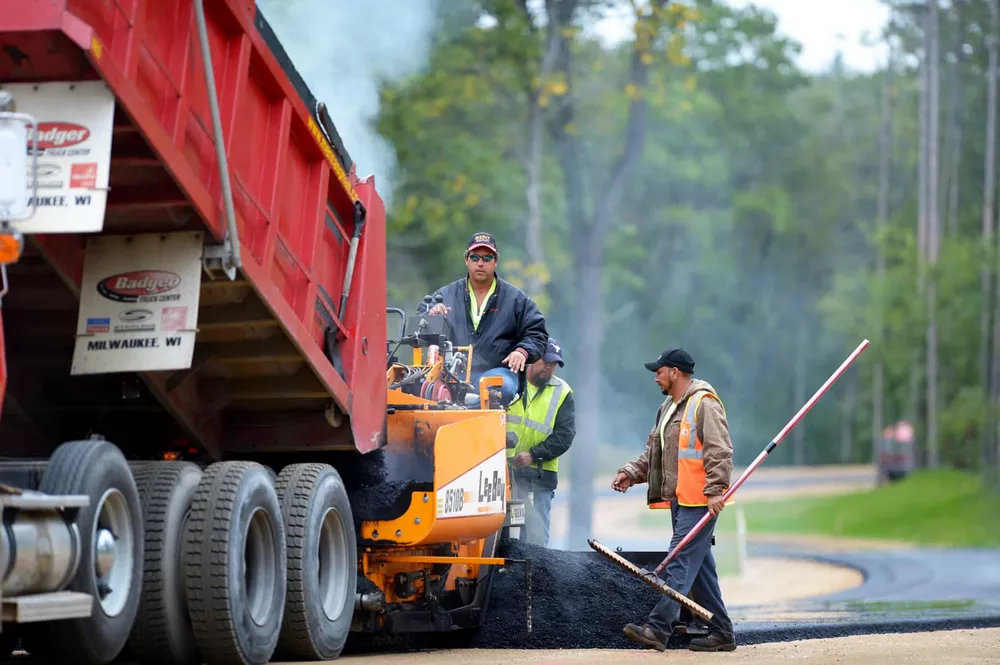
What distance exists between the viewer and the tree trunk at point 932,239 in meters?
39.0

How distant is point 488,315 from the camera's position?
10.9 m

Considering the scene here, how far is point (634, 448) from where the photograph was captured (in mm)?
49750

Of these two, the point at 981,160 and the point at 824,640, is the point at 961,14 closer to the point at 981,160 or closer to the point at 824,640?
the point at 981,160

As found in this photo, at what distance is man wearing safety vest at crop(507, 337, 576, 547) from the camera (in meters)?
11.7

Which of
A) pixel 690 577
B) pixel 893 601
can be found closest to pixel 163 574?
pixel 690 577

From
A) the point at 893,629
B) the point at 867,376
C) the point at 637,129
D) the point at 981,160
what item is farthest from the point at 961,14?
the point at 893,629

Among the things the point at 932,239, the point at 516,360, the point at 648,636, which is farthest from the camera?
the point at 932,239

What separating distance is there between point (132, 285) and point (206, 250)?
38 cm

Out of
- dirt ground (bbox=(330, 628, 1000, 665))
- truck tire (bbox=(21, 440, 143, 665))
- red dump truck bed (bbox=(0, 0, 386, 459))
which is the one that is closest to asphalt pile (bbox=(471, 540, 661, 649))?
dirt ground (bbox=(330, 628, 1000, 665))

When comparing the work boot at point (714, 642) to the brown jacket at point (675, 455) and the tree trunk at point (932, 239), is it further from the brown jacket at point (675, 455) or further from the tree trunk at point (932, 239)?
the tree trunk at point (932, 239)

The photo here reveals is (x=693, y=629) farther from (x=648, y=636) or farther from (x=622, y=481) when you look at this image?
(x=622, y=481)

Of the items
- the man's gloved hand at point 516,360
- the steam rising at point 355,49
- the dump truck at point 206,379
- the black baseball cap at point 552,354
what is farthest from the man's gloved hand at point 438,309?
the steam rising at point 355,49

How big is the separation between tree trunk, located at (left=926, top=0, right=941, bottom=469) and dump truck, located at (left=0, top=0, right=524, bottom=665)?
29.9 meters

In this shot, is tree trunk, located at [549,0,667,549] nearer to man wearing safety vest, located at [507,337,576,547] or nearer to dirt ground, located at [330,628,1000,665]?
man wearing safety vest, located at [507,337,576,547]
